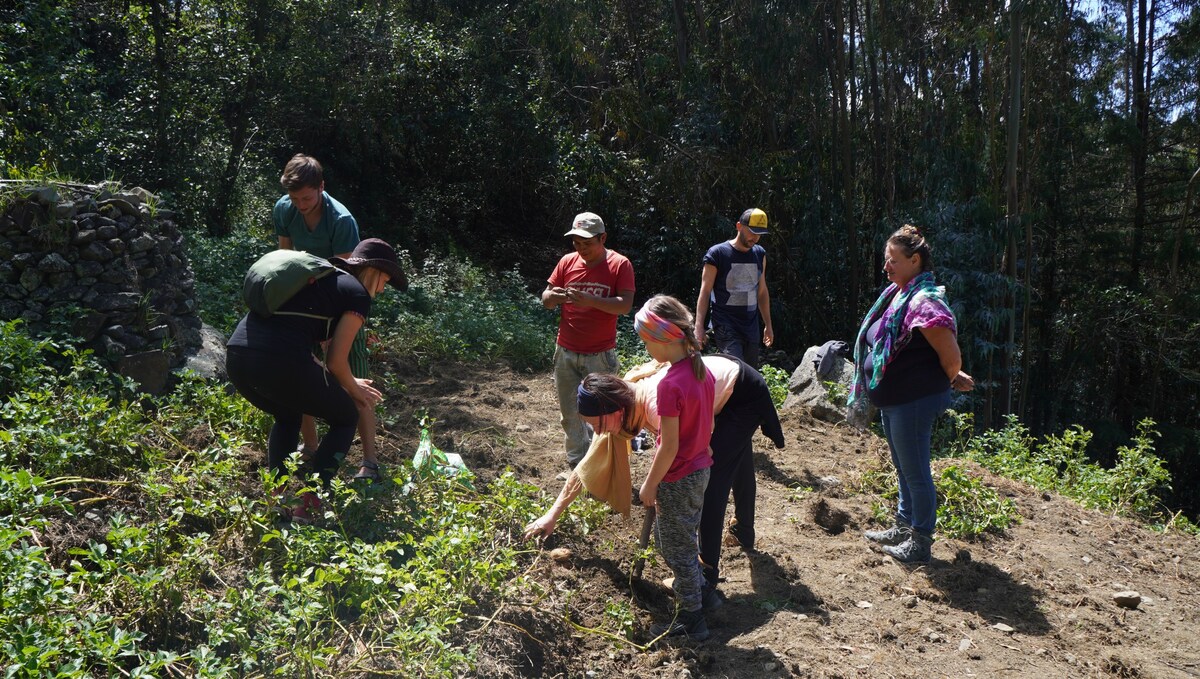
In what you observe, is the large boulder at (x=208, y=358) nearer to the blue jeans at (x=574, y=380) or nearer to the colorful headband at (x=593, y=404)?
the blue jeans at (x=574, y=380)

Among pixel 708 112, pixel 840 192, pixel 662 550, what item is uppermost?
pixel 708 112

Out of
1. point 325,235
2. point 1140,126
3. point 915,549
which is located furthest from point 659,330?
point 1140,126

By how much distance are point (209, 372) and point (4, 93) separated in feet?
16.5

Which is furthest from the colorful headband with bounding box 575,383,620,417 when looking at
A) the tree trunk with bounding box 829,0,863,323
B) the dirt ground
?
the tree trunk with bounding box 829,0,863,323

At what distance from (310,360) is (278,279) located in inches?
14.1

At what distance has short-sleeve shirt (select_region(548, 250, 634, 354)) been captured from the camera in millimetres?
4961

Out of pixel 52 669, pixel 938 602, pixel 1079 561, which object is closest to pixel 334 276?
pixel 52 669

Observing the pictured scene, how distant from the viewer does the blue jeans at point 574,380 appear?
5.10 metres

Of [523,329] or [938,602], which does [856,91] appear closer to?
[523,329]

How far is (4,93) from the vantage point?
8617mm

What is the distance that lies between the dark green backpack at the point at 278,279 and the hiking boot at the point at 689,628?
198 centimetres

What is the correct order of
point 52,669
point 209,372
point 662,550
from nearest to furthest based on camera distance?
point 52,669 → point 662,550 → point 209,372

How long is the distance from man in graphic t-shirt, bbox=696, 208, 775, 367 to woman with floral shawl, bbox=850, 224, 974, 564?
1.53 m

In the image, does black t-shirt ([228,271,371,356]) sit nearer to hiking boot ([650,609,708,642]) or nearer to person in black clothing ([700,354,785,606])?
person in black clothing ([700,354,785,606])
